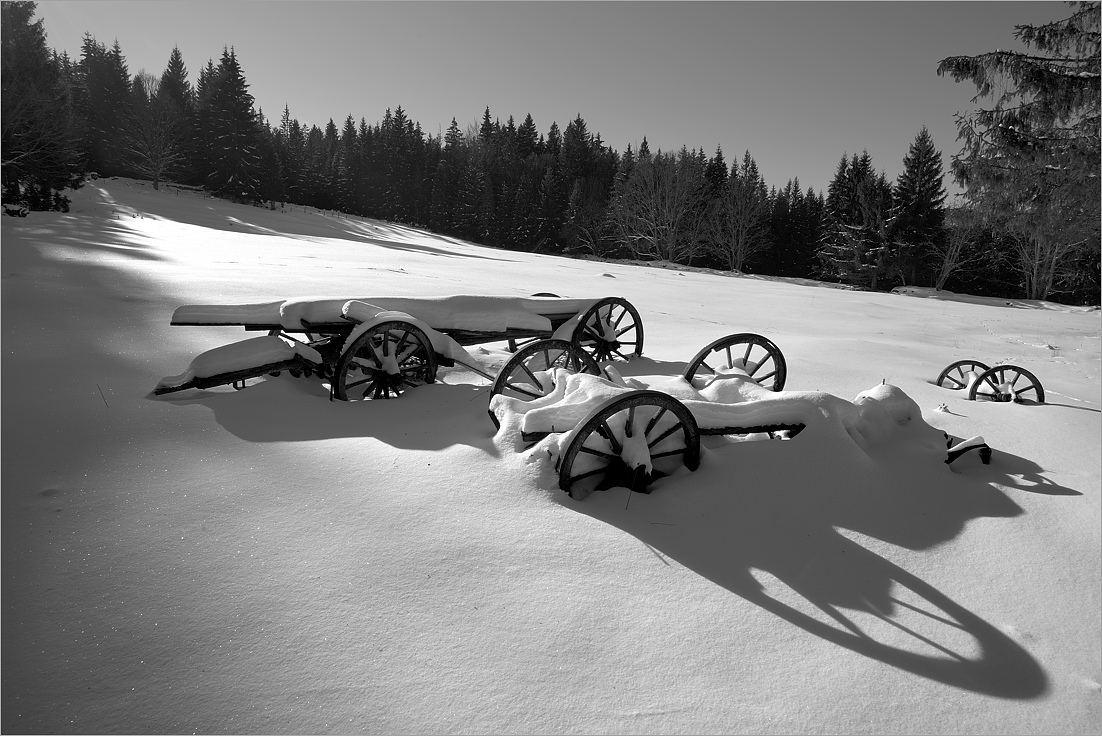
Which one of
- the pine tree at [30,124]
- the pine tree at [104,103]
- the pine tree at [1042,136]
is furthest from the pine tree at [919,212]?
the pine tree at [104,103]

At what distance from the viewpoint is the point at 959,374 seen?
7098 millimetres

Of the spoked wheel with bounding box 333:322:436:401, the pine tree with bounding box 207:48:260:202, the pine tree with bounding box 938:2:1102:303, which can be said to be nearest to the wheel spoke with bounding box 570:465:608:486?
the spoked wheel with bounding box 333:322:436:401

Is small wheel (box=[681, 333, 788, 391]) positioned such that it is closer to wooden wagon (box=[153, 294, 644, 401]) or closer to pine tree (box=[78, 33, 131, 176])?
wooden wagon (box=[153, 294, 644, 401])

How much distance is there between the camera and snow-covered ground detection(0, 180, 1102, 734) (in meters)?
1.85

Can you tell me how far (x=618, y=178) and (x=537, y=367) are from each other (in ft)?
154

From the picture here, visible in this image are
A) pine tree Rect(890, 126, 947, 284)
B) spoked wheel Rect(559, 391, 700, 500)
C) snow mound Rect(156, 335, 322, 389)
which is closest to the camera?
spoked wheel Rect(559, 391, 700, 500)

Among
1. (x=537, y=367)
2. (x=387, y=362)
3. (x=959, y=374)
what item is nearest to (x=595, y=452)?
(x=387, y=362)

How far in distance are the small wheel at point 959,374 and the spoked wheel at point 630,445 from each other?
466 cm

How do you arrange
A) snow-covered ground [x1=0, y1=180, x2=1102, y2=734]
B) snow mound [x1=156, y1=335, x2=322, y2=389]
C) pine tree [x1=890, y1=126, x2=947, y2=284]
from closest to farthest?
snow-covered ground [x1=0, y1=180, x2=1102, y2=734]
snow mound [x1=156, y1=335, x2=322, y2=389]
pine tree [x1=890, y1=126, x2=947, y2=284]

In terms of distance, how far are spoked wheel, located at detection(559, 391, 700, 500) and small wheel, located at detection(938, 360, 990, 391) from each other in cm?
466

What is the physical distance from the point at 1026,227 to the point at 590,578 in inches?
631

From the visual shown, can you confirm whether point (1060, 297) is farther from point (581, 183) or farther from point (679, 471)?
point (679, 471)

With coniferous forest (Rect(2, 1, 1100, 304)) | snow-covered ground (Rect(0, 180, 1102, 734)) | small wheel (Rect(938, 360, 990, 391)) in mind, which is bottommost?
snow-covered ground (Rect(0, 180, 1102, 734))

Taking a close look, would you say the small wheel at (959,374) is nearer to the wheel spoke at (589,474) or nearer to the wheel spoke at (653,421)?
the wheel spoke at (653,421)
